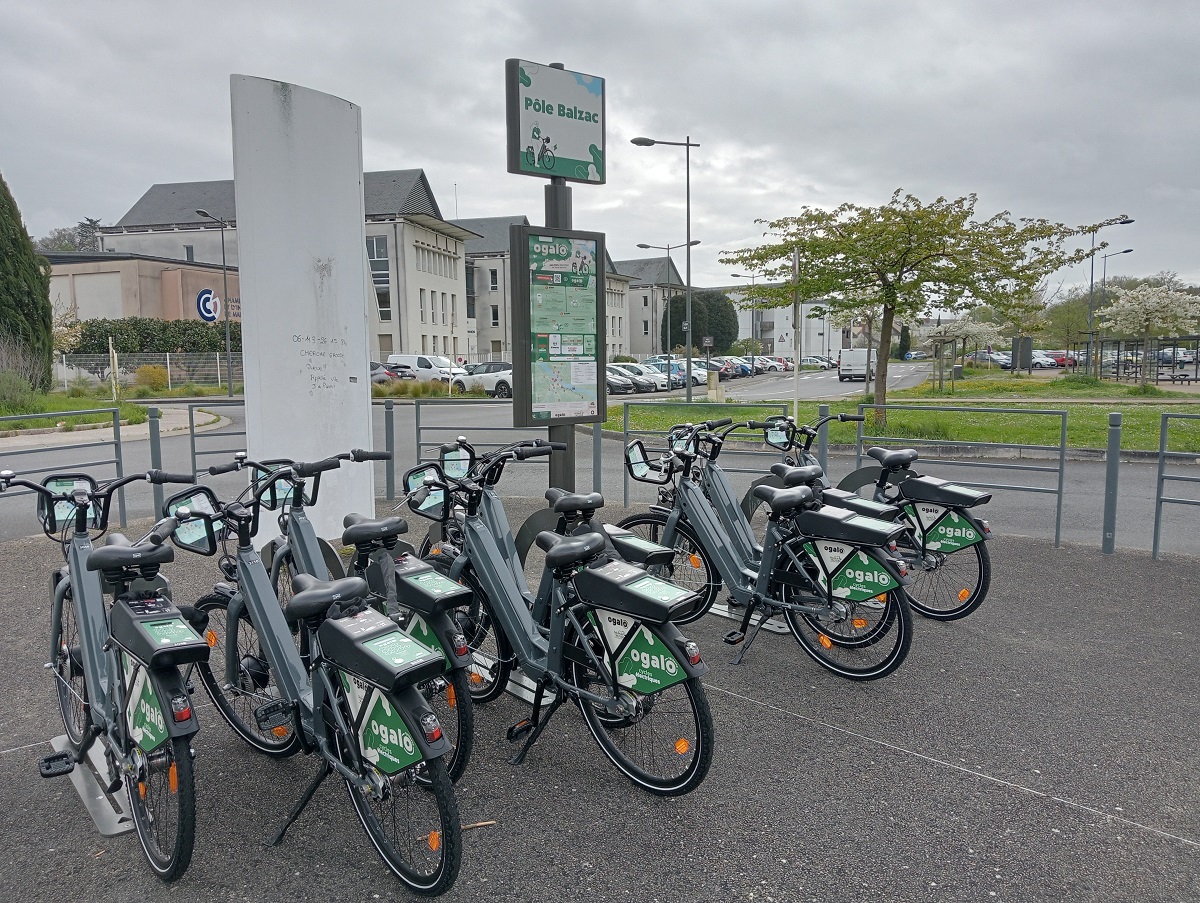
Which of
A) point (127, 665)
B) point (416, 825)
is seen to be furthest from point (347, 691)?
point (127, 665)

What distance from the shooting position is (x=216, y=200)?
63188mm

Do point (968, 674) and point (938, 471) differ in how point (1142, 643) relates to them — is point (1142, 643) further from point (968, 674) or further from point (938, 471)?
point (938, 471)

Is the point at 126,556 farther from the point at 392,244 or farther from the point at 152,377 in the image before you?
the point at 392,244

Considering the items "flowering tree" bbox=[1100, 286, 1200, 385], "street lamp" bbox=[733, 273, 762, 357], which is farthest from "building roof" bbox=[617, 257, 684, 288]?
"flowering tree" bbox=[1100, 286, 1200, 385]

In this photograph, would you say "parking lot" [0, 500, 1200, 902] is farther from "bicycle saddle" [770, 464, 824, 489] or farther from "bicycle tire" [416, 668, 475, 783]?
"bicycle saddle" [770, 464, 824, 489]

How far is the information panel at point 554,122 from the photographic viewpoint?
21.1 ft

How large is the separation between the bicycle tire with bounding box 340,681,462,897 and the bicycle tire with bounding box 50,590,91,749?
1.28m

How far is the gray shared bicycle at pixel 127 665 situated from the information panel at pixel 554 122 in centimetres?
386

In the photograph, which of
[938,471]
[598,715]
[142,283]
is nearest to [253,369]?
[598,715]

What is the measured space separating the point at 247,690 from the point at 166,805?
2.70 ft

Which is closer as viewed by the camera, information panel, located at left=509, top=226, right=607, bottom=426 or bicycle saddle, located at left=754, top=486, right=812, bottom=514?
bicycle saddle, located at left=754, top=486, right=812, bottom=514

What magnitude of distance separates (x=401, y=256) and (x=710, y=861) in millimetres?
57180

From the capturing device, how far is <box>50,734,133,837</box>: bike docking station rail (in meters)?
3.21

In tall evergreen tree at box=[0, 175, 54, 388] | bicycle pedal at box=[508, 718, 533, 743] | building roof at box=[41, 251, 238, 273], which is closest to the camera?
bicycle pedal at box=[508, 718, 533, 743]
